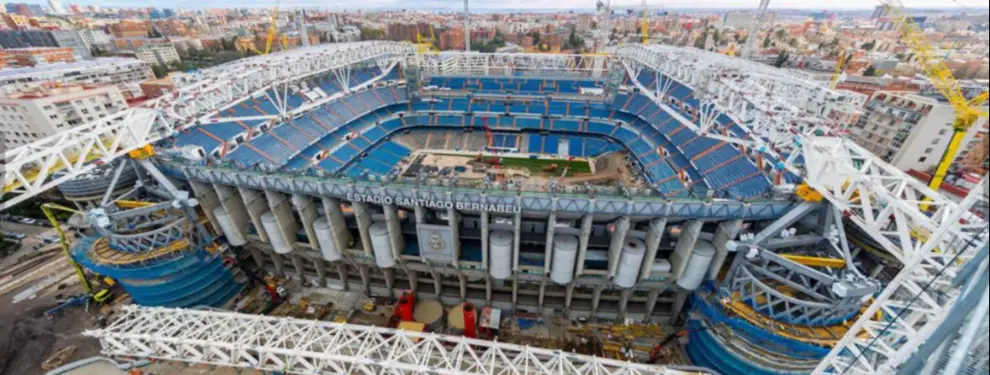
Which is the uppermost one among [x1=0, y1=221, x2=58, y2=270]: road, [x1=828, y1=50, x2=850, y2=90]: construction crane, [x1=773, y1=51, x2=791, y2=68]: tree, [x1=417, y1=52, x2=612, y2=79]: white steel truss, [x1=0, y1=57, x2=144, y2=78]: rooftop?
[x1=417, y1=52, x2=612, y2=79]: white steel truss

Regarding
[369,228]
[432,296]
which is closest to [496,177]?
[432,296]

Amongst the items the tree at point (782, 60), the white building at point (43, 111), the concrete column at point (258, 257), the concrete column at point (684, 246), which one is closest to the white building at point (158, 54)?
the white building at point (43, 111)

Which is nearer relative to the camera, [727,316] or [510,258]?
[727,316]

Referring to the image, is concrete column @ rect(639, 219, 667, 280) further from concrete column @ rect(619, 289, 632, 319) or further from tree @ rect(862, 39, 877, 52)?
tree @ rect(862, 39, 877, 52)

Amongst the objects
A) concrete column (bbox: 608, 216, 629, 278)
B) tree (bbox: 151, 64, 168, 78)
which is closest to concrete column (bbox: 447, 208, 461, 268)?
concrete column (bbox: 608, 216, 629, 278)

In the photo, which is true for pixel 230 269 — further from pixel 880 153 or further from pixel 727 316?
pixel 880 153

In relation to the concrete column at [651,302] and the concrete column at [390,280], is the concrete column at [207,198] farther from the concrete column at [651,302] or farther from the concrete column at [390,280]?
the concrete column at [651,302]
